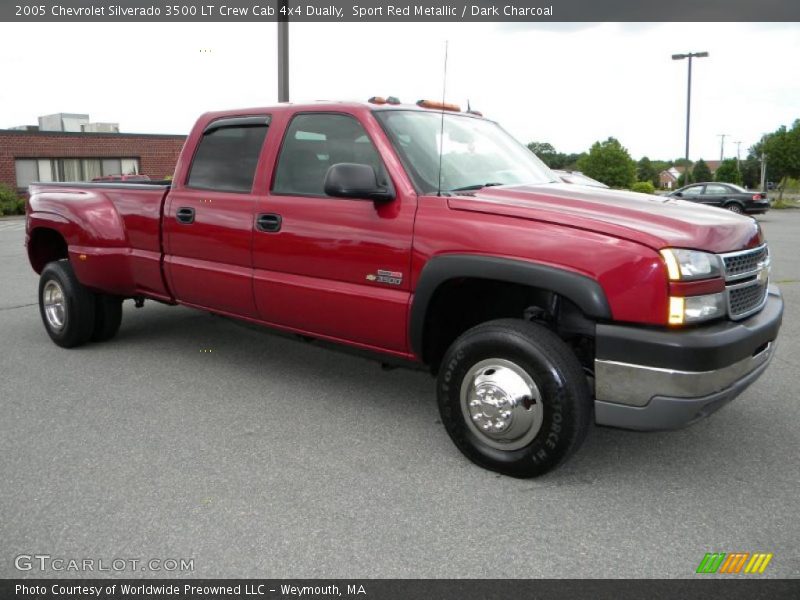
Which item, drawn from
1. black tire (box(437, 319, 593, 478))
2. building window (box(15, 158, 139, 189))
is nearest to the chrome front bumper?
black tire (box(437, 319, 593, 478))

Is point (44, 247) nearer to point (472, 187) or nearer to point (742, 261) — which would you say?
point (472, 187)

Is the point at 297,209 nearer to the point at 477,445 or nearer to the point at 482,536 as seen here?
the point at 477,445

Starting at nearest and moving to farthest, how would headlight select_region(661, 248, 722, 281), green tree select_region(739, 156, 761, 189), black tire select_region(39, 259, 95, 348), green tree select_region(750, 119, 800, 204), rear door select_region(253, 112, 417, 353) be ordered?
1. headlight select_region(661, 248, 722, 281)
2. rear door select_region(253, 112, 417, 353)
3. black tire select_region(39, 259, 95, 348)
4. green tree select_region(750, 119, 800, 204)
5. green tree select_region(739, 156, 761, 189)

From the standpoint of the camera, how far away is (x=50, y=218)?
19.2 ft

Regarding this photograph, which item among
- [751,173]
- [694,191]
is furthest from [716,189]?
[751,173]

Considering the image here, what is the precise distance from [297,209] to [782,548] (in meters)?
2.98

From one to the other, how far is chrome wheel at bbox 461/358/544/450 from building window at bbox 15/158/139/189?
3360cm

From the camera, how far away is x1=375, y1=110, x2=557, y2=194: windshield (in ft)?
13.0

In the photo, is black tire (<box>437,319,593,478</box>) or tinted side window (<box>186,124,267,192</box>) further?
tinted side window (<box>186,124,267,192</box>)

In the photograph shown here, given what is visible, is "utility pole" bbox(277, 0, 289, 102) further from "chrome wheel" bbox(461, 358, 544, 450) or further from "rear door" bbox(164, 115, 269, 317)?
"chrome wheel" bbox(461, 358, 544, 450)

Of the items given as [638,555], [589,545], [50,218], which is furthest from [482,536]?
[50,218]

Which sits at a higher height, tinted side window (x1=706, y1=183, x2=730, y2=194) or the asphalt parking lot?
tinted side window (x1=706, y1=183, x2=730, y2=194)

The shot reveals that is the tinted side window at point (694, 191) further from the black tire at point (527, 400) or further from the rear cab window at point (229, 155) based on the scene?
the black tire at point (527, 400)

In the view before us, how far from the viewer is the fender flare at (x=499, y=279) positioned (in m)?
3.15
